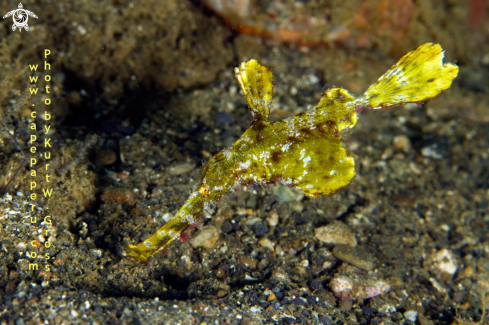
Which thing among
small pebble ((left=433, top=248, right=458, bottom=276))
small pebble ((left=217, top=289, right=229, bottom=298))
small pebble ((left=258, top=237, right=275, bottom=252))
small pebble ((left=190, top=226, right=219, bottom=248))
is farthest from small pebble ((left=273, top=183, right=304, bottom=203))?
small pebble ((left=433, top=248, right=458, bottom=276))

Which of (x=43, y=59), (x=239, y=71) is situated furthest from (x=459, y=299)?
(x=43, y=59)

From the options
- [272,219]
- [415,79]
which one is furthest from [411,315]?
[415,79]

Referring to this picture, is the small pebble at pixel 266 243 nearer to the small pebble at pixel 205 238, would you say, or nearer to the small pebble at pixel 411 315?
the small pebble at pixel 205 238

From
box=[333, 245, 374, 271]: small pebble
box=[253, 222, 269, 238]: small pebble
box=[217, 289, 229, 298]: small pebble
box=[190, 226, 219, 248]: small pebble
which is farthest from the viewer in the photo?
box=[253, 222, 269, 238]: small pebble

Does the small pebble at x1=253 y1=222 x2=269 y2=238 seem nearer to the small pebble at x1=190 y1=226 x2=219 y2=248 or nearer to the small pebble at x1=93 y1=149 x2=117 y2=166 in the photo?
the small pebble at x1=190 y1=226 x2=219 y2=248

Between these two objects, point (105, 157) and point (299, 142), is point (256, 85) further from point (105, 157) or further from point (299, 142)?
point (105, 157)

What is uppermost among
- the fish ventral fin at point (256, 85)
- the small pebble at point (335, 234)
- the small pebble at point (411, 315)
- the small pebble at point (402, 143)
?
the fish ventral fin at point (256, 85)

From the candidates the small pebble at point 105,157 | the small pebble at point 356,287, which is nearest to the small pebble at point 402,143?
the small pebble at point 356,287
